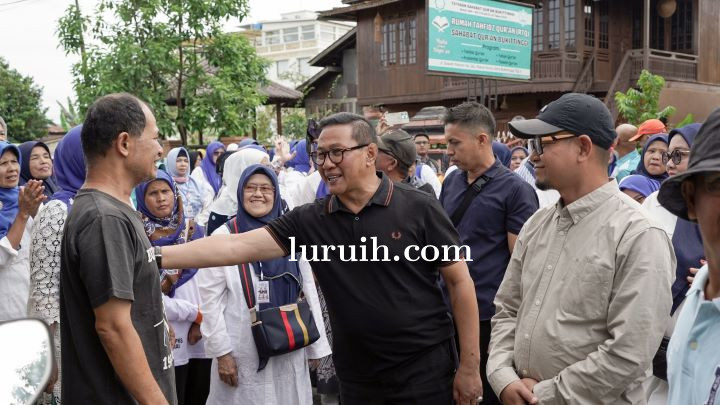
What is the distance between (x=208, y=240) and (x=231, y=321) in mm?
1081

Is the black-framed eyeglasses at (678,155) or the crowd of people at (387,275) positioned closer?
the crowd of people at (387,275)

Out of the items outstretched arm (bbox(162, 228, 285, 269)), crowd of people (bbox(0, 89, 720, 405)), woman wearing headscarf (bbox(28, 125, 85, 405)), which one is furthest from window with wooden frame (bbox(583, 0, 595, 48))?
woman wearing headscarf (bbox(28, 125, 85, 405))

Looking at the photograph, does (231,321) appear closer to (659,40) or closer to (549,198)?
(549,198)

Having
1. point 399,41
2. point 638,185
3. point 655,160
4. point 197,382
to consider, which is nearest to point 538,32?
point 399,41

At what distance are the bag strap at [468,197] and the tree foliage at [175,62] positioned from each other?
10.9 meters

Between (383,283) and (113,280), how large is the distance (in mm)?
1247

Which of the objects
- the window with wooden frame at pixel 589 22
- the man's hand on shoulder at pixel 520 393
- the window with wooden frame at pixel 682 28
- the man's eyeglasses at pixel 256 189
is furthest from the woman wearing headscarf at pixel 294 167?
the window with wooden frame at pixel 682 28

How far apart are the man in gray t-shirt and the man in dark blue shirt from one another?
2286mm

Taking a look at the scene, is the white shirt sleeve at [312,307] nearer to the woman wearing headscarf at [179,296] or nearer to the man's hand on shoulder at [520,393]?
the woman wearing headscarf at [179,296]

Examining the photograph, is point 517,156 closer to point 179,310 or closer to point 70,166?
point 179,310

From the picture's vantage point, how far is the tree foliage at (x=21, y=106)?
25.1 m

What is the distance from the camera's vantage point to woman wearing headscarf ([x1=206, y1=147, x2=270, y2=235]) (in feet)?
20.6

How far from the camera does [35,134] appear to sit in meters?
26.1

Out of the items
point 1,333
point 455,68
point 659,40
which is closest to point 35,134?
point 455,68
